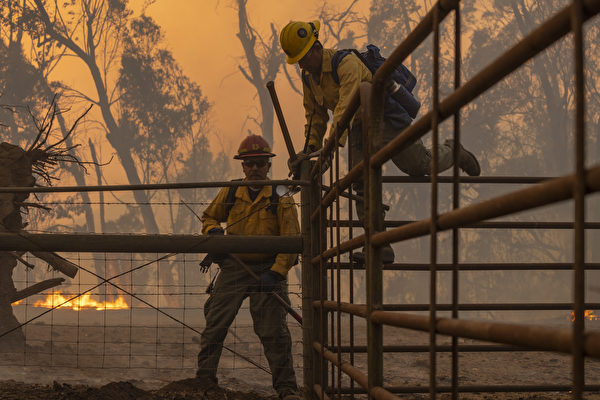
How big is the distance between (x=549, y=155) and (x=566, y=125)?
292 cm

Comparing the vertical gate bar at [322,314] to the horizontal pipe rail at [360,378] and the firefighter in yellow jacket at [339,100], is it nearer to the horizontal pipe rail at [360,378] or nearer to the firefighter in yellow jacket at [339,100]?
the horizontal pipe rail at [360,378]

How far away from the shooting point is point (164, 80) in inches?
1622

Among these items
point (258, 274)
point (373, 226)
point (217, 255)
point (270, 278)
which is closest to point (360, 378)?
point (373, 226)

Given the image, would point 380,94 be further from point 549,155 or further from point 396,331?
point 549,155

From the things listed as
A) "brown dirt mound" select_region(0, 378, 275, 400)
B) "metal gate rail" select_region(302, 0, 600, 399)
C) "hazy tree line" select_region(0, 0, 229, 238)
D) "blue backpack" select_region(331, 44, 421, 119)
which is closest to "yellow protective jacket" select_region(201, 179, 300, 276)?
"brown dirt mound" select_region(0, 378, 275, 400)

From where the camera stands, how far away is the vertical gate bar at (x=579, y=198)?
118cm

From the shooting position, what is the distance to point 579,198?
1.20 m

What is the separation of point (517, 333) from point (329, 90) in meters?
4.41

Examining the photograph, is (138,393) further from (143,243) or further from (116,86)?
(116,86)

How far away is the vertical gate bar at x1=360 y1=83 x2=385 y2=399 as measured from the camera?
2.78 m

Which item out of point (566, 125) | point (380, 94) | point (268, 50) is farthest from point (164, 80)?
point (380, 94)

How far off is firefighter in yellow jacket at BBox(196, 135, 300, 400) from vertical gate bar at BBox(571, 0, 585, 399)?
5515 mm

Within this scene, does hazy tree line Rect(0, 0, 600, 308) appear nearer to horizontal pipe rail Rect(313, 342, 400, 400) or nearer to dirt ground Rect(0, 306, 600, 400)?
dirt ground Rect(0, 306, 600, 400)

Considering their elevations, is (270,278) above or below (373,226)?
below
